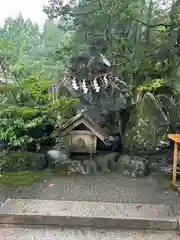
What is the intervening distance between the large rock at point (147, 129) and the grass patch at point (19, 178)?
2245mm

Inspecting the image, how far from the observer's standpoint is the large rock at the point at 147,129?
18.5ft

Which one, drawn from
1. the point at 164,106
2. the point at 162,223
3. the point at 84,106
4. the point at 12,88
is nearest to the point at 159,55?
the point at 164,106

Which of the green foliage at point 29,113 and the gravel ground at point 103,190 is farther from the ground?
the green foliage at point 29,113

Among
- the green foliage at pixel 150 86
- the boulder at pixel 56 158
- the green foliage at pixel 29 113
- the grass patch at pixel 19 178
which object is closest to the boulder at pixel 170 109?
the green foliage at pixel 150 86

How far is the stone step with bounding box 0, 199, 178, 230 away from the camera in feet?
11.0

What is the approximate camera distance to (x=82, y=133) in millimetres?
5223

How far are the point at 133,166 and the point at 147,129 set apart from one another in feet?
3.32

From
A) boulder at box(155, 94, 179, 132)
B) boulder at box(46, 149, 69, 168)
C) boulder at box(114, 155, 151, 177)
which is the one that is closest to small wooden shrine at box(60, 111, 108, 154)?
boulder at box(46, 149, 69, 168)

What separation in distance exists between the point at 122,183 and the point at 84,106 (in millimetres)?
1977

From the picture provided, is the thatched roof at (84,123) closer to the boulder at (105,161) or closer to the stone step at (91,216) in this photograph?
the boulder at (105,161)

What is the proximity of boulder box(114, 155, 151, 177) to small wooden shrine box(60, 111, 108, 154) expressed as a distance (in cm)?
66

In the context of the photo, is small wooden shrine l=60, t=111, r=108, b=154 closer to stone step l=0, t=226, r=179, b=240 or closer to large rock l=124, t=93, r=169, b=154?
large rock l=124, t=93, r=169, b=154

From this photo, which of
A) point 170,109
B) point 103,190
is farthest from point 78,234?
point 170,109

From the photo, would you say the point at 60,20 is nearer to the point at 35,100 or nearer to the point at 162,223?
the point at 35,100
